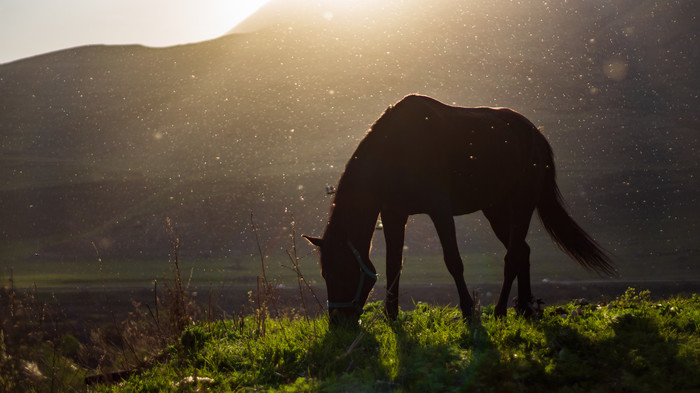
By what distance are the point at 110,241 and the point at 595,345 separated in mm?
33484

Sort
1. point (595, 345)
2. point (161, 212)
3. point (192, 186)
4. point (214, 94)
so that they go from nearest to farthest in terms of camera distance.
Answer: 1. point (595, 345)
2. point (161, 212)
3. point (192, 186)
4. point (214, 94)

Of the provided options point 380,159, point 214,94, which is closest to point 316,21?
point 214,94

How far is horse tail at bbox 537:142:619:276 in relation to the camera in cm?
736

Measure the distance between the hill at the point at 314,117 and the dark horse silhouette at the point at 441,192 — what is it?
1812cm

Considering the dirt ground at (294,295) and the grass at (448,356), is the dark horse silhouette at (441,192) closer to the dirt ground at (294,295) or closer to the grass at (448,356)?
the grass at (448,356)

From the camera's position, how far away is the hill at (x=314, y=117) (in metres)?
33.8

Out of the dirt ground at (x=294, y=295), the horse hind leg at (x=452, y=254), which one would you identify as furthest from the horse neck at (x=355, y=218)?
the dirt ground at (x=294, y=295)

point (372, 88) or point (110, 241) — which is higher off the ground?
point (372, 88)

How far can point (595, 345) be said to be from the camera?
479 centimetres

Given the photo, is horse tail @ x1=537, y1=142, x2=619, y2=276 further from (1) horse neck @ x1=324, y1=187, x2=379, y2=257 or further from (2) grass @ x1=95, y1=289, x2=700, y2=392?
(1) horse neck @ x1=324, y1=187, x2=379, y2=257

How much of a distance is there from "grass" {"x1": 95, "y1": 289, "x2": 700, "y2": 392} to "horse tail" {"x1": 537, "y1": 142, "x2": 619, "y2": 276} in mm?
1135

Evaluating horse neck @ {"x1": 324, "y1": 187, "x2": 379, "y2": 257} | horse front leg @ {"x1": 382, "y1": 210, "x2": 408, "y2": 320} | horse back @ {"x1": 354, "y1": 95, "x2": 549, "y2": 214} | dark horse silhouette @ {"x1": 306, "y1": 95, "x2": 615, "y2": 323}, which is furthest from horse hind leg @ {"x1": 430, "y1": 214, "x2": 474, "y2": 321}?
horse neck @ {"x1": 324, "y1": 187, "x2": 379, "y2": 257}

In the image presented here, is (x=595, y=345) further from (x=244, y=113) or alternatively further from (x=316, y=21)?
(x=316, y=21)

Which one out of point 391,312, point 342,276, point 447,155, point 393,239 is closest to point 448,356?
point 342,276
